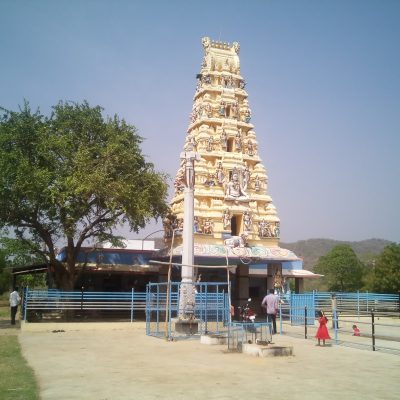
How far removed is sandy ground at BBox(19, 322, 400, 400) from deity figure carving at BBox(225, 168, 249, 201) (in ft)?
49.1

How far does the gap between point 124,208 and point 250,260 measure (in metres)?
8.49

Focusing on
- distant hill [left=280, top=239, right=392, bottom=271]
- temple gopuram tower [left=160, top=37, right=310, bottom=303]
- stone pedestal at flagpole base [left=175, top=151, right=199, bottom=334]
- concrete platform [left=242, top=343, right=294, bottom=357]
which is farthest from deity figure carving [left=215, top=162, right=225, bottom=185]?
distant hill [left=280, top=239, right=392, bottom=271]

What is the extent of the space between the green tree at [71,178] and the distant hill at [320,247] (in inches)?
4098

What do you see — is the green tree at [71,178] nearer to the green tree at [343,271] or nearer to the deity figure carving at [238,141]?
the deity figure carving at [238,141]

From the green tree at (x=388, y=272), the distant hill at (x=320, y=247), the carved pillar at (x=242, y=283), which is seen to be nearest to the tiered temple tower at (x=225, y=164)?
the carved pillar at (x=242, y=283)

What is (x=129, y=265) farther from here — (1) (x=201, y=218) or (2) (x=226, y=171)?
(2) (x=226, y=171)

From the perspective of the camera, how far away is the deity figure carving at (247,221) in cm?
2936

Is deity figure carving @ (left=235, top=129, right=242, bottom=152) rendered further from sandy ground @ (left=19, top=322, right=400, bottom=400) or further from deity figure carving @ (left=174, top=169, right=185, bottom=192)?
sandy ground @ (left=19, top=322, right=400, bottom=400)

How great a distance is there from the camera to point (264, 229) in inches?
1200

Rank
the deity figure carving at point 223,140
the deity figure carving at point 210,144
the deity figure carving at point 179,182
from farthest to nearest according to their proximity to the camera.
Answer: the deity figure carving at point 179,182
the deity figure carving at point 223,140
the deity figure carving at point 210,144

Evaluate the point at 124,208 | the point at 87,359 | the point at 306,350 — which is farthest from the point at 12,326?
the point at 306,350

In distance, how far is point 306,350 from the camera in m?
13.6

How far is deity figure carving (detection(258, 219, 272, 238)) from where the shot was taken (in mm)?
30391

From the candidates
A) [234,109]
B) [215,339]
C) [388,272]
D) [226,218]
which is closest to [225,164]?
[226,218]
